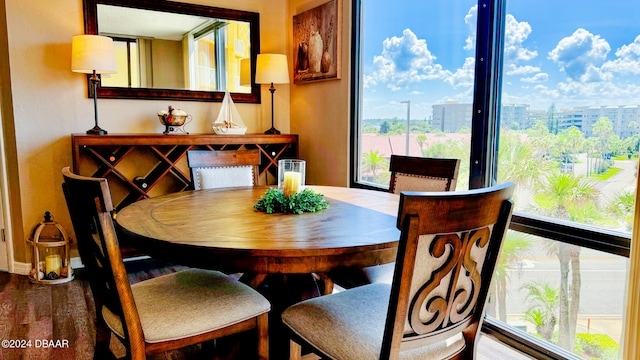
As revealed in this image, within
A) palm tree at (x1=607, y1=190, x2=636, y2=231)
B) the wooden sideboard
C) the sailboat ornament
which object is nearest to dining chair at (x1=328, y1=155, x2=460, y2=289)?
palm tree at (x1=607, y1=190, x2=636, y2=231)

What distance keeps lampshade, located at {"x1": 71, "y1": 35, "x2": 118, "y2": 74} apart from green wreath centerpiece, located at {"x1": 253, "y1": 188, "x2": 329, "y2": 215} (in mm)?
1978

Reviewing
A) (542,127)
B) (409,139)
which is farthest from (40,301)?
(542,127)

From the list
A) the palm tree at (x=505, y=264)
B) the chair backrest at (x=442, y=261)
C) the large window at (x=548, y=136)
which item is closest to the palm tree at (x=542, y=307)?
the large window at (x=548, y=136)

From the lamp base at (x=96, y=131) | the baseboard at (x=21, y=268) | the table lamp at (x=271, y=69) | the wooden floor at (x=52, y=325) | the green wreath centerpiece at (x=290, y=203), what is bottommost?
the wooden floor at (x=52, y=325)

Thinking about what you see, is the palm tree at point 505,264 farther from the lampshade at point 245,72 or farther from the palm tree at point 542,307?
the lampshade at point 245,72

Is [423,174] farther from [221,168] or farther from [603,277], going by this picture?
[221,168]

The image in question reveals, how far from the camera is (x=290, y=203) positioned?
175cm

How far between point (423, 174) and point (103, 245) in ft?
5.29

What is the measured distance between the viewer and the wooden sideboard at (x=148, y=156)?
10.3ft

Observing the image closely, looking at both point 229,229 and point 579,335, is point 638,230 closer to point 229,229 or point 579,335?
point 579,335

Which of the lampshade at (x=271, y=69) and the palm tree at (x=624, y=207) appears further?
the lampshade at (x=271, y=69)

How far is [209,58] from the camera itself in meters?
3.73

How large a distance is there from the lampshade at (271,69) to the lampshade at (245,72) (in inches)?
11.0

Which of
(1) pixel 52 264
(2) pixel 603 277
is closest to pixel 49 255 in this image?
(1) pixel 52 264
